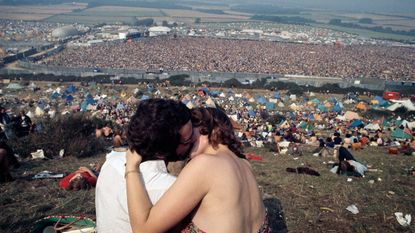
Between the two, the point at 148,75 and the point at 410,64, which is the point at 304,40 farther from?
the point at 148,75

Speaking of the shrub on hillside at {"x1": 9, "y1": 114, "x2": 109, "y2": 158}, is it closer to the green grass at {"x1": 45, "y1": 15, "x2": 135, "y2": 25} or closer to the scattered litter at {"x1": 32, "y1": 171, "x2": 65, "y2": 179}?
the scattered litter at {"x1": 32, "y1": 171, "x2": 65, "y2": 179}

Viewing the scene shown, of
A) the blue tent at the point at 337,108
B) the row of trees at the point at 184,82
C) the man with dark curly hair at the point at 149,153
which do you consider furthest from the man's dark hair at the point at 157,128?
A: the row of trees at the point at 184,82

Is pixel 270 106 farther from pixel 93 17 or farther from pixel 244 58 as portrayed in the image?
pixel 93 17

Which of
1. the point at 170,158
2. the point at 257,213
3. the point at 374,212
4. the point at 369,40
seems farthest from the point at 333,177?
the point at 369,40

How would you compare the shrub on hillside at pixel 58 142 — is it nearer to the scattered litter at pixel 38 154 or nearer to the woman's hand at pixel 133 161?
the scattered litter at pixel 38 154

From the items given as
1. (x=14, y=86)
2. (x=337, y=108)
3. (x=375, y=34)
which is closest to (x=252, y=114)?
(x=337, y=108)
